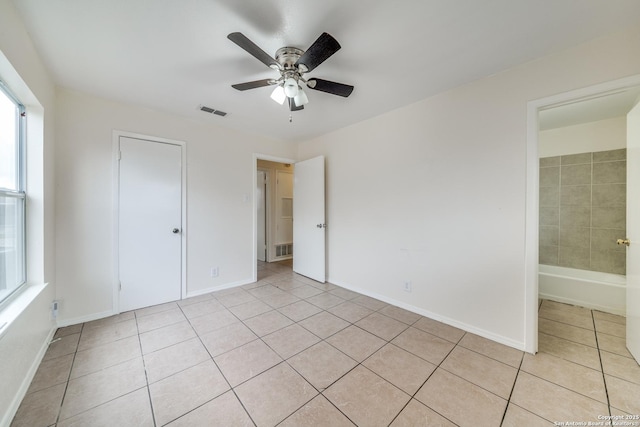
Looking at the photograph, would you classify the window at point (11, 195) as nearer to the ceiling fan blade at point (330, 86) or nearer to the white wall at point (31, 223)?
the white wall at point (31, 223)

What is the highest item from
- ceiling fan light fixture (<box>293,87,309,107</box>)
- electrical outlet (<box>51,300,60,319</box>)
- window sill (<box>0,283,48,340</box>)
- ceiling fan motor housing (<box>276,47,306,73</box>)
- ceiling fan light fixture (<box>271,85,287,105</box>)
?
ceiling fan motor housing (<box>276,47,306,73</box>)

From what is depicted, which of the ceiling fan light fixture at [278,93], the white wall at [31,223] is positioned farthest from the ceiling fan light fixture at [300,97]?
the white wall at [31,223]

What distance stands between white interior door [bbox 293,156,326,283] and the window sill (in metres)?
2.86

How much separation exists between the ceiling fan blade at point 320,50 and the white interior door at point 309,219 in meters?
2.08

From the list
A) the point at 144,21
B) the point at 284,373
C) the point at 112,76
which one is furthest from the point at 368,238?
the point at 112,76

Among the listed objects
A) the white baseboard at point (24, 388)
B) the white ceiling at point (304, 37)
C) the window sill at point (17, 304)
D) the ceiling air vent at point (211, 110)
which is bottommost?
the white baseboard at point (24, 388)

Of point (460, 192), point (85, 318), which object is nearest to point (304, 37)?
point (460, 192)

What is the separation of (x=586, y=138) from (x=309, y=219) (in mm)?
3834

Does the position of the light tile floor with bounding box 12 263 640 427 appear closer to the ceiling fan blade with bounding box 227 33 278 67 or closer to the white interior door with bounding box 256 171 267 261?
the ceiling fan blade with bounding box 227 33 278 67

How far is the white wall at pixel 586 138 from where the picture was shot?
276cm

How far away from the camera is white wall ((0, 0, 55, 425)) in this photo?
4.24 feet

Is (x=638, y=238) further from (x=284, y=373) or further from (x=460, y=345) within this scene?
(x=284, y=373)

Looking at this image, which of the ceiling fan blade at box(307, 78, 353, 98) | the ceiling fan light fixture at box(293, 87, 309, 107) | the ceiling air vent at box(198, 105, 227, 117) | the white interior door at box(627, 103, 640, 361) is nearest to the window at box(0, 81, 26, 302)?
the ceiling air vent at box(198, 105, 227, 117)

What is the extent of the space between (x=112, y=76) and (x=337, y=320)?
3.13 meters
